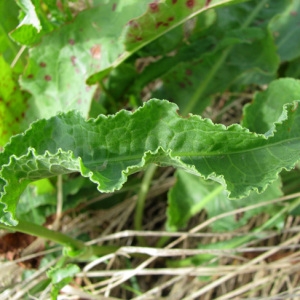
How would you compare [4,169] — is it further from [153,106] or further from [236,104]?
[236,104]

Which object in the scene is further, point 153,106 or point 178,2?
point 178,2

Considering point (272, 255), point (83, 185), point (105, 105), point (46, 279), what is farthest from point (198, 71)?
point (46, 279)

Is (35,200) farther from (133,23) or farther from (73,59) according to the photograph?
(133,23)

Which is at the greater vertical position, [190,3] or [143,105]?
[190,3]

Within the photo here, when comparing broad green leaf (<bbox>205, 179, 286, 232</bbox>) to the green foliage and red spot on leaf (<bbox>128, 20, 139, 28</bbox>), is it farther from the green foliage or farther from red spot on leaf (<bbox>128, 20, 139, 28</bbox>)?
red spot on leaf (<bbox>128, 20, 139, 28</bbox>)

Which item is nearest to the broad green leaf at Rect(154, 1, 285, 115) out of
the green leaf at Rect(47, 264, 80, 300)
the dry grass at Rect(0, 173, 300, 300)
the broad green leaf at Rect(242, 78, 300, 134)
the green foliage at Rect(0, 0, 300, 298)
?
the green foliage at Rect(0, 0, 300, 298)

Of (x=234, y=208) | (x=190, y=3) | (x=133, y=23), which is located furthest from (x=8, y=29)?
(x=234, y=208)
